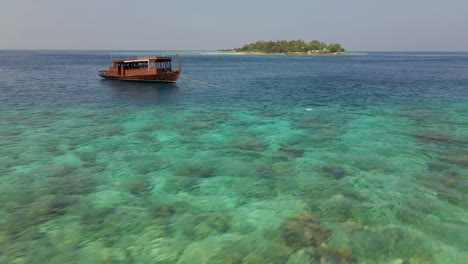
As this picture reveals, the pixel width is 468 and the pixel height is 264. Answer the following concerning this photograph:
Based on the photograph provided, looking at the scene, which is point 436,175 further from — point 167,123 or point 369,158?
point 167,123

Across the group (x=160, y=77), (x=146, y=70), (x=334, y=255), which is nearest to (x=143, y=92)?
(x=160, y=77)

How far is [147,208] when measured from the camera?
11328mm

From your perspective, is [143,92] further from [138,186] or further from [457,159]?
[457,159]

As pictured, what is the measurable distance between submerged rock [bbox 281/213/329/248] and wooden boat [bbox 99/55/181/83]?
4343 centimetres

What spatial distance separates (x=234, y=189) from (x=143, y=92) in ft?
110

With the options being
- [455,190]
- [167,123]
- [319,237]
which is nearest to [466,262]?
[319,237]

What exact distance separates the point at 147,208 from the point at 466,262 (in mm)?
9639

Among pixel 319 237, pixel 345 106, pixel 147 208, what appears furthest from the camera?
pixel 345 106

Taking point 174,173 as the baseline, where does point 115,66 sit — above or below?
above

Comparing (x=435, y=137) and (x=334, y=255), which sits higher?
(x=435, y=137)

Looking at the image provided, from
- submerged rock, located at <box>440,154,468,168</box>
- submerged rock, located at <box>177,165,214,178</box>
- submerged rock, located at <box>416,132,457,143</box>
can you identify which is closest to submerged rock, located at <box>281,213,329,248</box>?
submerged rock, located at <box>177,165,214,178</box>

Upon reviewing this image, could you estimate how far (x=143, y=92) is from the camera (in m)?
43.4

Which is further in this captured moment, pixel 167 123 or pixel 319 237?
pixel 167 123

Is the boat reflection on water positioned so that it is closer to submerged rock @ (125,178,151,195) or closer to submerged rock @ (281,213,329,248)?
submerged rock @ (125,178,151,195)
